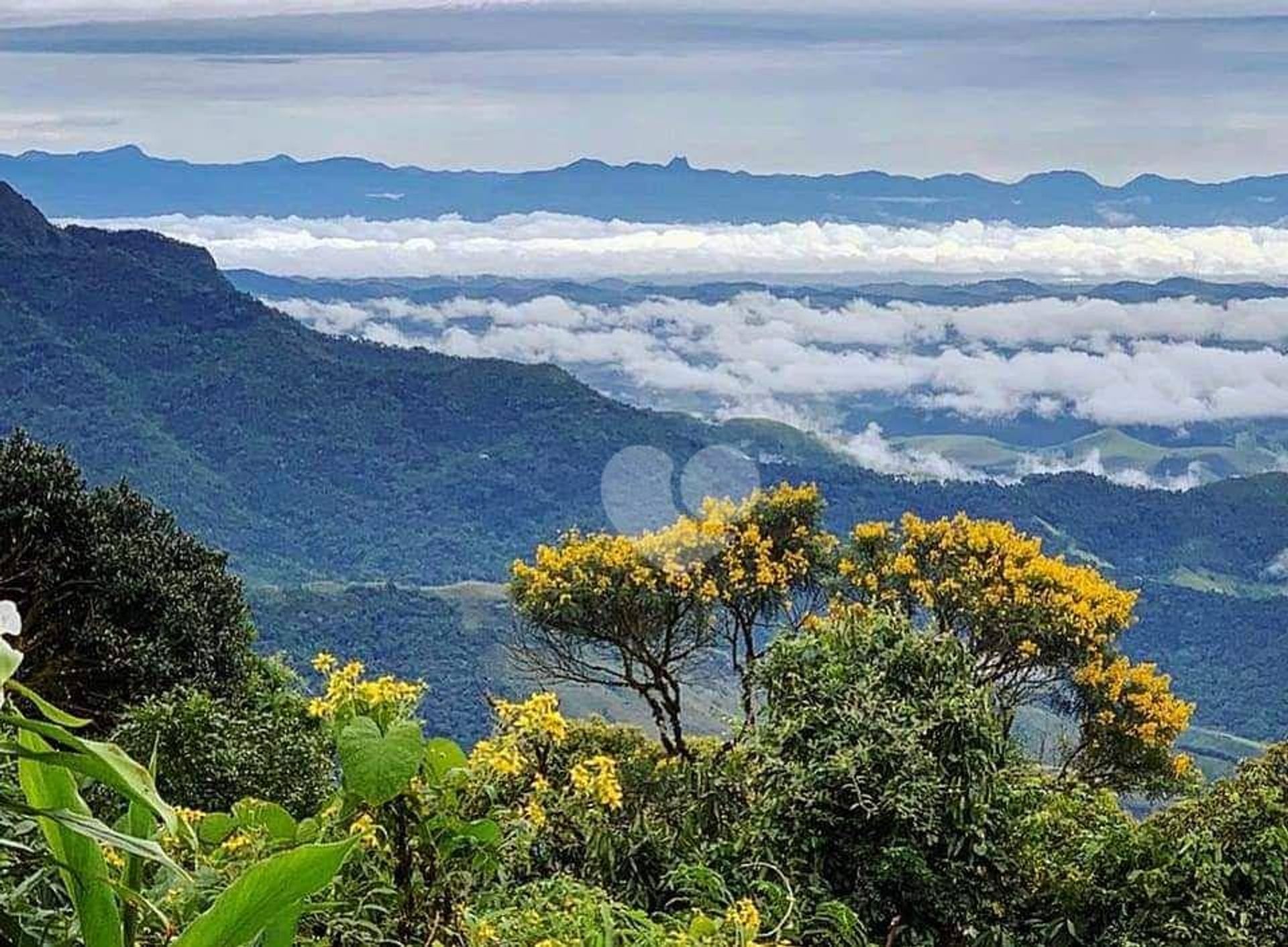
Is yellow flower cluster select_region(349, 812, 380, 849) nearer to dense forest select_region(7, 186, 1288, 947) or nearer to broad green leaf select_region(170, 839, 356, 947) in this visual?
dense forest select_region(7, 186, 1288, 947)

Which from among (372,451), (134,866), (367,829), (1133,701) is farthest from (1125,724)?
(372,451)

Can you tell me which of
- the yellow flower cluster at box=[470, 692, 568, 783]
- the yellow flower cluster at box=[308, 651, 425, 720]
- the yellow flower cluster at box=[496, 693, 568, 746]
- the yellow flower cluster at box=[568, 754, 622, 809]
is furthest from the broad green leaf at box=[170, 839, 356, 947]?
the yellow flower cluster at box=[568, 754, 622, 809]

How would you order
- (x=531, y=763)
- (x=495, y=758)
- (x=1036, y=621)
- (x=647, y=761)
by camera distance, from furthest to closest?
1. (x=1036, y=621)
2. (x=647, y=761)
3. (x=531, y=763)
4. (x=495, y=758)

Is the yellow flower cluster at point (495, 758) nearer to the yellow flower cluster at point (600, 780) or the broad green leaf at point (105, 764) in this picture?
the yellow flower cluster at point (600, 780)

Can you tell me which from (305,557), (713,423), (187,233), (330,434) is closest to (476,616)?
(305,557)

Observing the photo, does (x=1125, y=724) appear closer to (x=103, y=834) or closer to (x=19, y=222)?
(x=103, y=834)

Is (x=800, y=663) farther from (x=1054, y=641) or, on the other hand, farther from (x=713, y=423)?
(x=713, y=423)
